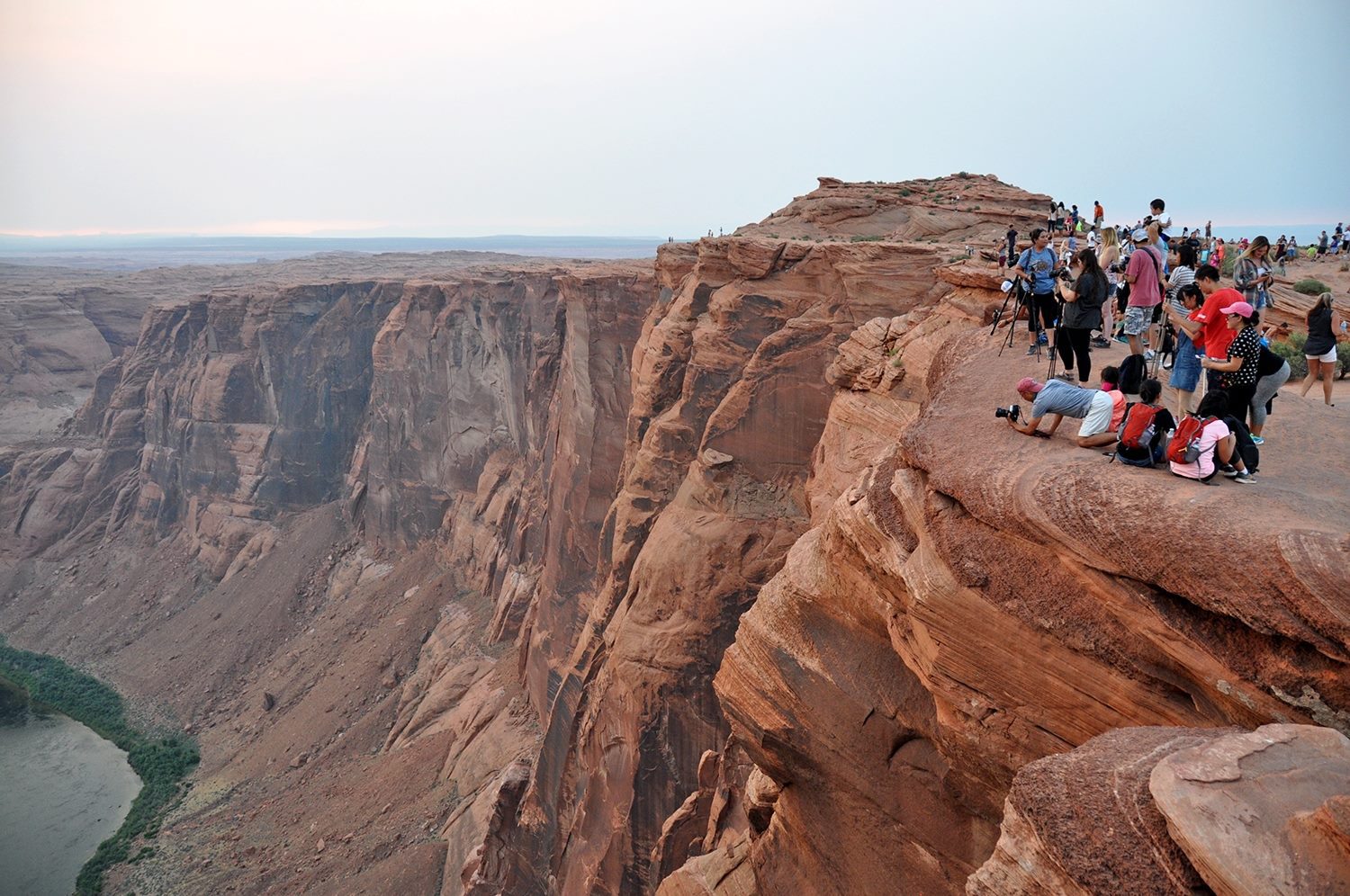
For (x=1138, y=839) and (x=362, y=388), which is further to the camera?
(x=362, y=388)

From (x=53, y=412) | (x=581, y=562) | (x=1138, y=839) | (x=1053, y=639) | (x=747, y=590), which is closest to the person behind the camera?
(x=1138, y=839)

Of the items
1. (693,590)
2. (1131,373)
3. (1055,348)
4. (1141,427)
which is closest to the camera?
(1141,427)

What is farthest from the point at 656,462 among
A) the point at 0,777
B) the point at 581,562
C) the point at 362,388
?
the point at 362,388

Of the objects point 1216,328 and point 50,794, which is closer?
point 1216,328

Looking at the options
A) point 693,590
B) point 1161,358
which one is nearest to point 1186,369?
point 1161,358

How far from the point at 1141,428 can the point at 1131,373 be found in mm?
2258

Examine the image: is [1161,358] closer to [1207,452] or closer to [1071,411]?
[1071,411]

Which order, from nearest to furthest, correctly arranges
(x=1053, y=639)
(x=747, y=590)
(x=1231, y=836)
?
(x=1231, y=836) < (x=1053, y=639) < (x=747, y=590)

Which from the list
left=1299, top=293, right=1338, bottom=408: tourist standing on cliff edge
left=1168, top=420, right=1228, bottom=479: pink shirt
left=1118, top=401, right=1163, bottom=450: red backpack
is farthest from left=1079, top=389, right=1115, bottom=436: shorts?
left=1299, top=293, right=1338, bottom=408: tourist standing on cliff edge

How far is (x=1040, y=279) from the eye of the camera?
562 inches

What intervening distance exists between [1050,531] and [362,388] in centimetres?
7710

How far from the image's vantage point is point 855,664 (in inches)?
491

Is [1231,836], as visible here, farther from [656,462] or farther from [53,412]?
[53,412]

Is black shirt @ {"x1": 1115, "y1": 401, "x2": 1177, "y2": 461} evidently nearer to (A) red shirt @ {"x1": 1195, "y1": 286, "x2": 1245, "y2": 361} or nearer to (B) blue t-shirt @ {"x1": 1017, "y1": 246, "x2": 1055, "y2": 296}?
(A) red shirt @ {"x1": 1195, "y1": 286, "x2": 1245, "y2": 361}
